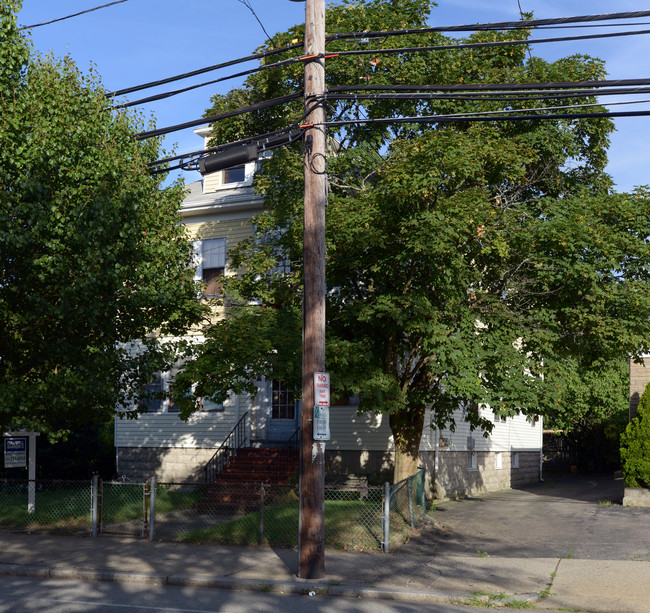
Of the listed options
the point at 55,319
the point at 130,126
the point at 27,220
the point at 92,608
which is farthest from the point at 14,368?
the point at 92,608

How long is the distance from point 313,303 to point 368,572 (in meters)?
4.26

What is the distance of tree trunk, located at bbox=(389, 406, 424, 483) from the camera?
19.1 m

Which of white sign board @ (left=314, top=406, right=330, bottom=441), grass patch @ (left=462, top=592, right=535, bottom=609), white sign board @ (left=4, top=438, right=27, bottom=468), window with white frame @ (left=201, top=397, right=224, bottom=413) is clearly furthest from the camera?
window with white frame @ (left=201, top=397, right=224, bottom=413)

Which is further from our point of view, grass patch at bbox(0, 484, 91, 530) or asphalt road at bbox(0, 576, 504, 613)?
grass patch at bbox(0, 484, 91, 530)

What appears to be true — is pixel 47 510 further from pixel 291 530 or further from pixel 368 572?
pixel 368 572

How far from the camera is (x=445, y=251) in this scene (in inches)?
591

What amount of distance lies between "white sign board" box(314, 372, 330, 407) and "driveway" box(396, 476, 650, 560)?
13.3 ft

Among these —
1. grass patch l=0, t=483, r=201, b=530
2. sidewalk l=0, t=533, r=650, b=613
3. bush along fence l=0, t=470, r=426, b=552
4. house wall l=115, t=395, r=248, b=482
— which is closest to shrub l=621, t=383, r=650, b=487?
bush along fence l=0, t=470, r=426, b=552

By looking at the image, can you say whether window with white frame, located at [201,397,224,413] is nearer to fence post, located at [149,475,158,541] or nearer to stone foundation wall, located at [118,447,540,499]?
stone foundation wall, located at [118,447,540,499]

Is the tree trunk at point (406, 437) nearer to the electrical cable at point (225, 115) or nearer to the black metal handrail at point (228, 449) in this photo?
the black metal handrail at point (228, 449)

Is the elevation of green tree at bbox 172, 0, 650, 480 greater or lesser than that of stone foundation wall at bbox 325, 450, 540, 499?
greater

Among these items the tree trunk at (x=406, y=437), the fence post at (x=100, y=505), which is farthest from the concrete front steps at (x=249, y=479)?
the fence post at (x=100, y=505)

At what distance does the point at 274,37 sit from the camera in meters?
20.2

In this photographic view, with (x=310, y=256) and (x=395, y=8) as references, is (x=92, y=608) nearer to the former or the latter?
(x=310, y=256)
